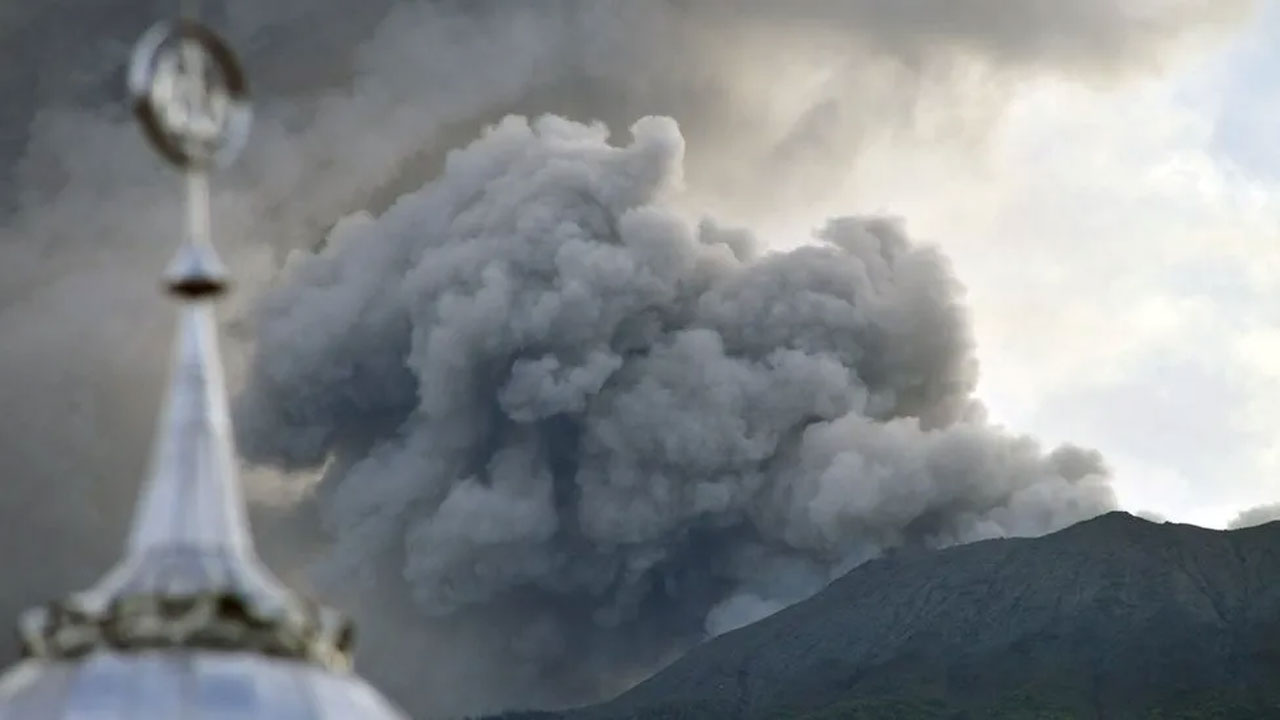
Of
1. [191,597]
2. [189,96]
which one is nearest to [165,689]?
[191,597]

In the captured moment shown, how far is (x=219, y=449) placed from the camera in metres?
15.0

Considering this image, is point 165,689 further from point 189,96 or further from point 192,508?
point 189,96

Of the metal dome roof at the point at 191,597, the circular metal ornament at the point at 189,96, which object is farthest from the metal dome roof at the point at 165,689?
the circular metal ornament at the point at 189,96

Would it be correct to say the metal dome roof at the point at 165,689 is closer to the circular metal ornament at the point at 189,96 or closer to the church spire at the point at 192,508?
the church spire at the point at 192,508

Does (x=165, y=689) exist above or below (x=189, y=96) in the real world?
below

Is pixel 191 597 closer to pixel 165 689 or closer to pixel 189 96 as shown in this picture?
pixel 165 689

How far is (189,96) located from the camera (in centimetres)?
1535

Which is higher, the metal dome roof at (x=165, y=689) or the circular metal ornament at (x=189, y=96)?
the circular metal ornament at (x=189, y=96)

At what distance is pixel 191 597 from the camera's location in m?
14.3

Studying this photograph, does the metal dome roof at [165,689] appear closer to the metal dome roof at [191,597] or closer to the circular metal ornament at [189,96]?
the metal dome roof at [191,597]

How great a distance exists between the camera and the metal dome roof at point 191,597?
1393 cm

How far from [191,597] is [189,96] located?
3.31 m

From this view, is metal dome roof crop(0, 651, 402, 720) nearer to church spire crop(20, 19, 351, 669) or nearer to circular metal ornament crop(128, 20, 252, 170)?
church spire crop(20, 19, 351, 669)

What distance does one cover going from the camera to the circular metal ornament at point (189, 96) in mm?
14914
